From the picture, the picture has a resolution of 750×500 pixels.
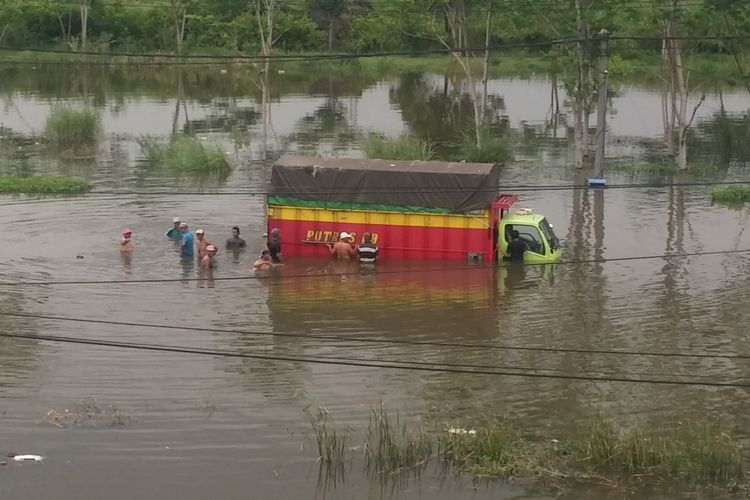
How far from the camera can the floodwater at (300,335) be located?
16688 mm

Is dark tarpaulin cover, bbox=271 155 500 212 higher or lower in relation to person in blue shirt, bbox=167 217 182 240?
higher

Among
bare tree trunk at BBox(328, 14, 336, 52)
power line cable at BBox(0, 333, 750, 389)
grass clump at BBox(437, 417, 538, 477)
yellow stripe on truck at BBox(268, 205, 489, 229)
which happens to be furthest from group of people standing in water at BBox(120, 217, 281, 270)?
bare tree trunk at BBox(328, 14, 336, 52)

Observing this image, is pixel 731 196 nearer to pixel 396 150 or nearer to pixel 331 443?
pixel 396 150

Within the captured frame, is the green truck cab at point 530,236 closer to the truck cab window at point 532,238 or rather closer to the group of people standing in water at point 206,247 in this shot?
the truck cab window at point 532,238

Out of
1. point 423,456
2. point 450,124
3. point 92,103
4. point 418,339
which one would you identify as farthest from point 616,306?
point 92,103

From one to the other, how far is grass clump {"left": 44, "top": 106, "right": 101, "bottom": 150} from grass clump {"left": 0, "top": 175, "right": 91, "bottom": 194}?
22.2 ft

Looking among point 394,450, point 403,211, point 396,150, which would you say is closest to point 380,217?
point 403,211

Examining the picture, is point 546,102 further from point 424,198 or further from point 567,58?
point 424,198

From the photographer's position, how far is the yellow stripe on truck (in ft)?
89.6

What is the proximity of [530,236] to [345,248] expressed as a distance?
4.08 metres

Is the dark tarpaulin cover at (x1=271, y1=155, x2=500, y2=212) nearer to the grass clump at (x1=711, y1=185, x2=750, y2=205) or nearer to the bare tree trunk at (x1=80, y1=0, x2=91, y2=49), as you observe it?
the grass clump at (x1=711, y1=185, x2=750, y2=205)

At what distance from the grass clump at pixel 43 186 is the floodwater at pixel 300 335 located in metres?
0.69

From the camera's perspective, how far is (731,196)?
35250 millimetres

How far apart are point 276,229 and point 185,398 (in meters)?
9.43
